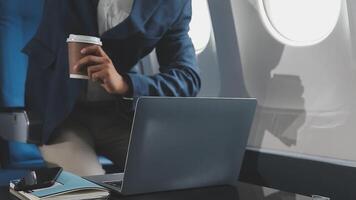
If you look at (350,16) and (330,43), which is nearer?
(350,16)

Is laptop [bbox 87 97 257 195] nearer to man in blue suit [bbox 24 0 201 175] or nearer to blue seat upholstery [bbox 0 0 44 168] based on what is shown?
man in blue suit [bbox 24 0 201 175]

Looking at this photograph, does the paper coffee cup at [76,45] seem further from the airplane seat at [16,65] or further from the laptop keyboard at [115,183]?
the airplane seat at [16,65]

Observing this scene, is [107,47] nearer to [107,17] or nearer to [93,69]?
[107,17]

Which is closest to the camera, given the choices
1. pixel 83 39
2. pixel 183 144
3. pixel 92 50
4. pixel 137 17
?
pixel 183 144

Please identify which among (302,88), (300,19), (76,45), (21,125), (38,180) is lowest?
(21,125)

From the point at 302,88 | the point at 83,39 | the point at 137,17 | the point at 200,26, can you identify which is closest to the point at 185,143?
the point at 83,39

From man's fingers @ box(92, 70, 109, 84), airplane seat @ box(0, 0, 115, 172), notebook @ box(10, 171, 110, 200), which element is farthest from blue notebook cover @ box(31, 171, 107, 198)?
airplane seat @ box(0, 0, 115, 172)

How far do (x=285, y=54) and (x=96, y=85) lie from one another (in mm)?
685

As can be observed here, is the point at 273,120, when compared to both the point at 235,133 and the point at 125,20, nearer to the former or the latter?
the point at 125,20

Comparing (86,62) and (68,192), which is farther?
(86,62)

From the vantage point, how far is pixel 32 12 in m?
1.96

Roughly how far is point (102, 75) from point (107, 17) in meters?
0.33

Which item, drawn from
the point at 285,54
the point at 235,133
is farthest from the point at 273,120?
the point at 235,133

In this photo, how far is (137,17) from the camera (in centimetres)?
187
